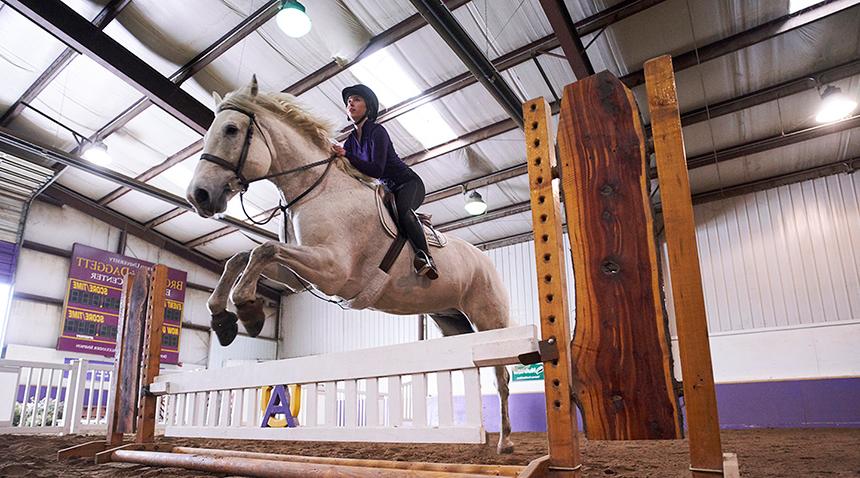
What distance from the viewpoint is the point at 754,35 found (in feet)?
22.3

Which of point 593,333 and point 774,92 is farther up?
point 774,92

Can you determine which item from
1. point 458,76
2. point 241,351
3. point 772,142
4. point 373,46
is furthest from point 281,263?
point 241,351

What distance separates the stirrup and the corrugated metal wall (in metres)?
6.73

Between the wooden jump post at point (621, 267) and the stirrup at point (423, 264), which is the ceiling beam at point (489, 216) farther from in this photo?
the wooden jump post at point (621, 267)

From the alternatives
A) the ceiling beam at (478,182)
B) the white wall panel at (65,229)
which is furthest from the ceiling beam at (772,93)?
the white wall panel at (65,229)

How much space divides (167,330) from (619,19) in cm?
1300

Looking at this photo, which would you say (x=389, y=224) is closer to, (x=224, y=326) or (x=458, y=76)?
(x=224, y=326)

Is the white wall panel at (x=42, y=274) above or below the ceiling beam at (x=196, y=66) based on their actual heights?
below

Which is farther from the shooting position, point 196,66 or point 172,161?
point 172,161

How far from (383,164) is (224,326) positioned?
1321 mm

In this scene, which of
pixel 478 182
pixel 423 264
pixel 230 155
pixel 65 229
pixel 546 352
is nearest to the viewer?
pixel 546 352

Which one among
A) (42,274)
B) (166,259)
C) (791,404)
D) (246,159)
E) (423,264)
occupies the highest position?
(166,259)

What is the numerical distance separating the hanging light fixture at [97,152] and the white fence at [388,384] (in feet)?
28.2

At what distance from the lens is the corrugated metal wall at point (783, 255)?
9227mm
